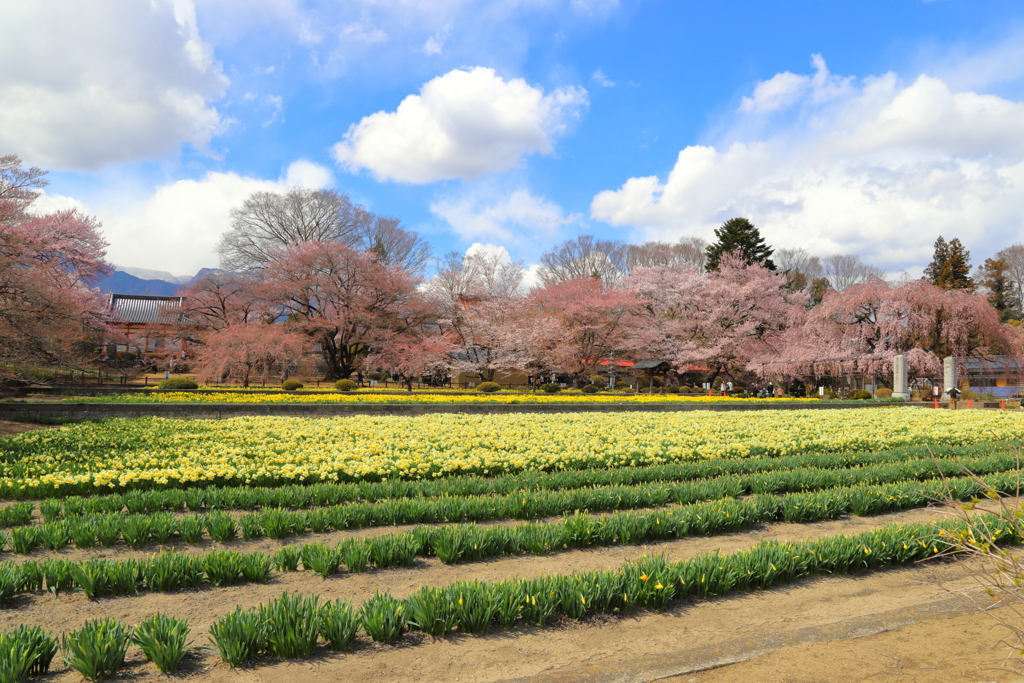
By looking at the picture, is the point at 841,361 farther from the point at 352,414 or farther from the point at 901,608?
the point at 901,608

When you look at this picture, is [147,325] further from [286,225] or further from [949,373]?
[949,373]

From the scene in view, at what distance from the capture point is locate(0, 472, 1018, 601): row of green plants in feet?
14.2

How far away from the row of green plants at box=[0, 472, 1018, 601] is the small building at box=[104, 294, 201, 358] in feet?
112

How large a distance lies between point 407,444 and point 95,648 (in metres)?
7.27

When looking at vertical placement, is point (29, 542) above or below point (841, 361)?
below

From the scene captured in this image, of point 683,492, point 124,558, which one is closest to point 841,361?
point 683,492

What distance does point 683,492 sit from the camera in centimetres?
716

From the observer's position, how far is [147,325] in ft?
138

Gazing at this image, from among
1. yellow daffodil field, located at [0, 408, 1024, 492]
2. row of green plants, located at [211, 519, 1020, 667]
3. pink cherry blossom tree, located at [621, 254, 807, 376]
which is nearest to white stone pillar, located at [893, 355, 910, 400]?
pink cherry blossom tree, located at [621, 254, 807, 376]

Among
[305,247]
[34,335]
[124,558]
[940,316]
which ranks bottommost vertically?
[124,558]

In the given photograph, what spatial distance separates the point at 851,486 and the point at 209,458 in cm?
937

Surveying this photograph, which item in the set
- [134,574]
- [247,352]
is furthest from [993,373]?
[134,574]

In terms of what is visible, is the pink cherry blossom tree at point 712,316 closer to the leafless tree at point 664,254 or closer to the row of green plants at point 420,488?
the leafless tree at point 664,254

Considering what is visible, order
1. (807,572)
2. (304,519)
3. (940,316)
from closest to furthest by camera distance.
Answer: (807,572)
(304,519)
(940,316)
